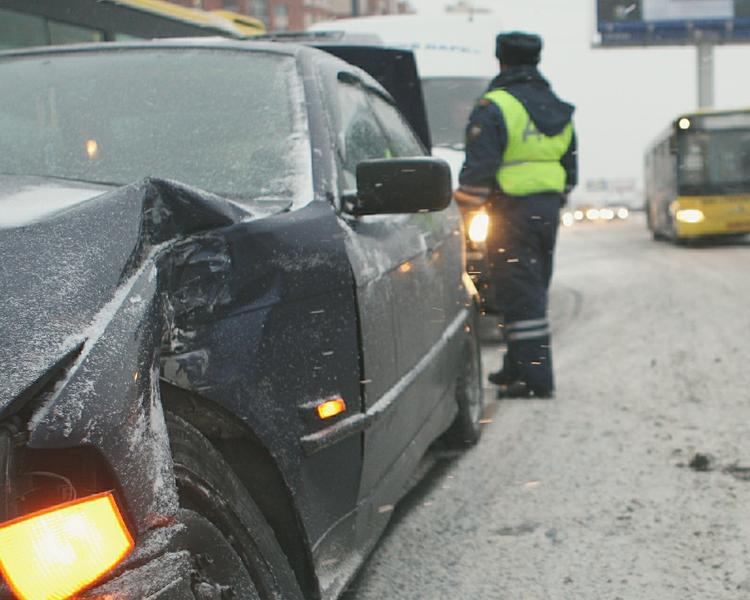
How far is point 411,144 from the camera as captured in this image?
4.77 m

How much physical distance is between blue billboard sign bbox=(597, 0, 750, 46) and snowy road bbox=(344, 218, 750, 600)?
32.4 metres

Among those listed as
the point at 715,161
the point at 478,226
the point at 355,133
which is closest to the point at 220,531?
the point at 355,133

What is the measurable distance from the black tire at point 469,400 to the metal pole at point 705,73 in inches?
1481

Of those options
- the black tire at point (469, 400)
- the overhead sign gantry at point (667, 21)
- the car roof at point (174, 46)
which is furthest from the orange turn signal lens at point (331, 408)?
the overhead sign gantry at point (667, 21)

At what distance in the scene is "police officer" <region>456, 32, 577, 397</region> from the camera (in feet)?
20.5

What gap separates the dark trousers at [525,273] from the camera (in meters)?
6.31

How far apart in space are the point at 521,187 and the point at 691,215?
57.5 feet

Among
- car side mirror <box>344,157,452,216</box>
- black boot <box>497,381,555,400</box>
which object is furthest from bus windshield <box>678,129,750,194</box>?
car side mirror <box>344,157,452,216</box>

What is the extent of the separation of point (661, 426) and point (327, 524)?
10.4 feet

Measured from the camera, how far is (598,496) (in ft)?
14.0

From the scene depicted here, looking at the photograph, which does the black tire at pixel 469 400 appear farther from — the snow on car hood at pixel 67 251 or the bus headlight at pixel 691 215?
the bus headlight at pixel 691 215

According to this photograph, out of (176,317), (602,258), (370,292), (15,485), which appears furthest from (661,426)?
(602,258)

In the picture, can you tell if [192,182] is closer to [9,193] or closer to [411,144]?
[9,193]

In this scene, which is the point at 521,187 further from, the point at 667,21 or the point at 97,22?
the point at 667,21
